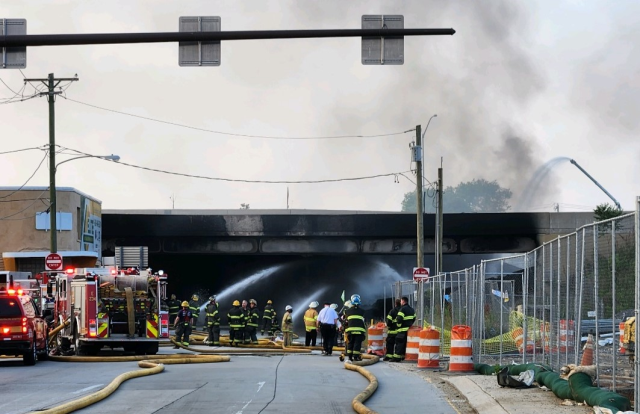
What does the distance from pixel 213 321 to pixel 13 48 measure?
68.1ft

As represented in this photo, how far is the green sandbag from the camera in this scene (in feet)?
40.7

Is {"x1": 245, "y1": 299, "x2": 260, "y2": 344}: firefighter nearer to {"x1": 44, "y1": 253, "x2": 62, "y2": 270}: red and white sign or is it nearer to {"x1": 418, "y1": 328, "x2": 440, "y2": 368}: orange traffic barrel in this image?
{"x1": 44, "y1": 253, "x2": 62, "y2": 270}: red and white sign

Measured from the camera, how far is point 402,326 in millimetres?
27109

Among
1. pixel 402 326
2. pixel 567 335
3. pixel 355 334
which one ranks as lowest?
pixel 355 334

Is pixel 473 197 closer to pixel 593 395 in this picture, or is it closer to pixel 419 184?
pixel 419 184

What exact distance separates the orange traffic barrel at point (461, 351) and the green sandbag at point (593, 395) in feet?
25.1

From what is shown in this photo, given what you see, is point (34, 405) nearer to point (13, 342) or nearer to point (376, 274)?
point (13, 342)

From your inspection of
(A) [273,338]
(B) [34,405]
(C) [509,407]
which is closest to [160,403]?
(B) [34,405]

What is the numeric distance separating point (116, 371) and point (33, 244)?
31148mm

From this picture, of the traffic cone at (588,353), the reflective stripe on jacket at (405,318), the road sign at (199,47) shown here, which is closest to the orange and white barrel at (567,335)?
the traffic cone at (588,353)

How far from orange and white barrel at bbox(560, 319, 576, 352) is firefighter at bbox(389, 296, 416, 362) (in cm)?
859

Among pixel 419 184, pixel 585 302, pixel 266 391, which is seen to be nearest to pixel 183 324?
pixel 419 184

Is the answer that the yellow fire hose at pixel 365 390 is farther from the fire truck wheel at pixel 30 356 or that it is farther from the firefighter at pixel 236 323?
the firefighter at pixel 236 323

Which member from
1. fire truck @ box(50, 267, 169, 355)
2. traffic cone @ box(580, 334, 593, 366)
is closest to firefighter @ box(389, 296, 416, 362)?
fire truck @ box(50, 267, 169, 355)
